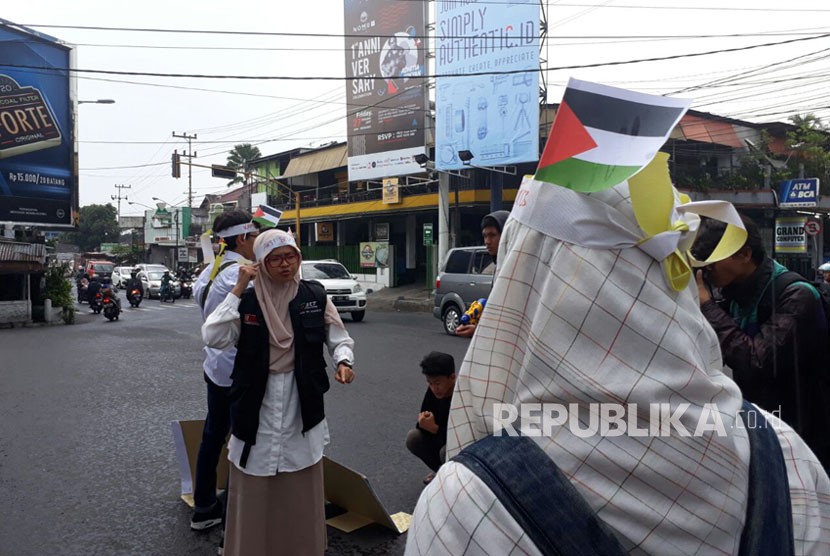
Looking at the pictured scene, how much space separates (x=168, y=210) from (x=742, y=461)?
231ft

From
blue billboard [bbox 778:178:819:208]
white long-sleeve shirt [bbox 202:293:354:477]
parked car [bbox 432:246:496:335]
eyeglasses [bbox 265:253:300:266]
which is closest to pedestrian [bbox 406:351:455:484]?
white long-sleeve shirt [bbox 202:293:354:477]

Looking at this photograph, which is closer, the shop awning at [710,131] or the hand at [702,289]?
A: the hand at [702,289]

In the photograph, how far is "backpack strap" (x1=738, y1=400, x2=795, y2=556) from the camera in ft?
3.01

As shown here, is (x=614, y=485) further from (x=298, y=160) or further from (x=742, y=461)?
(x=298, y=160)

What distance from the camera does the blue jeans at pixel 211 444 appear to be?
11.1 ft

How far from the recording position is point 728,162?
76.7 feet

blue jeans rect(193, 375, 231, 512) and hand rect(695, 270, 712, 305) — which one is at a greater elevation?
hand rect(695, 270, 712, 305)

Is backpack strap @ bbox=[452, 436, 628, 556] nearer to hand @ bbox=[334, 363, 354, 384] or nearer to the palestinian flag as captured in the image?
the palestinian flag

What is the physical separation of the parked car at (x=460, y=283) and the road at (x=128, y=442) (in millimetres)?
1488

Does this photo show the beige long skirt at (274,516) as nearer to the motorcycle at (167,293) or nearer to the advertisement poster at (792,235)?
the advertisement poster at (792,235)

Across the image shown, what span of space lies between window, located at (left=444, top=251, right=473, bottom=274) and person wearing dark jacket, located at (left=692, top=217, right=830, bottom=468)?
1065 centimetres

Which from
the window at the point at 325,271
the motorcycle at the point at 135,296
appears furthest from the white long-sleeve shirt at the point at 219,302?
the motorcycle at the point at 135,296

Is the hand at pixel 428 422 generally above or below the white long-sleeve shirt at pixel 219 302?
below

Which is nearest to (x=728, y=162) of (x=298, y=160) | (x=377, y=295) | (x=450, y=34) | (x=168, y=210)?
(x=450, y=34)
